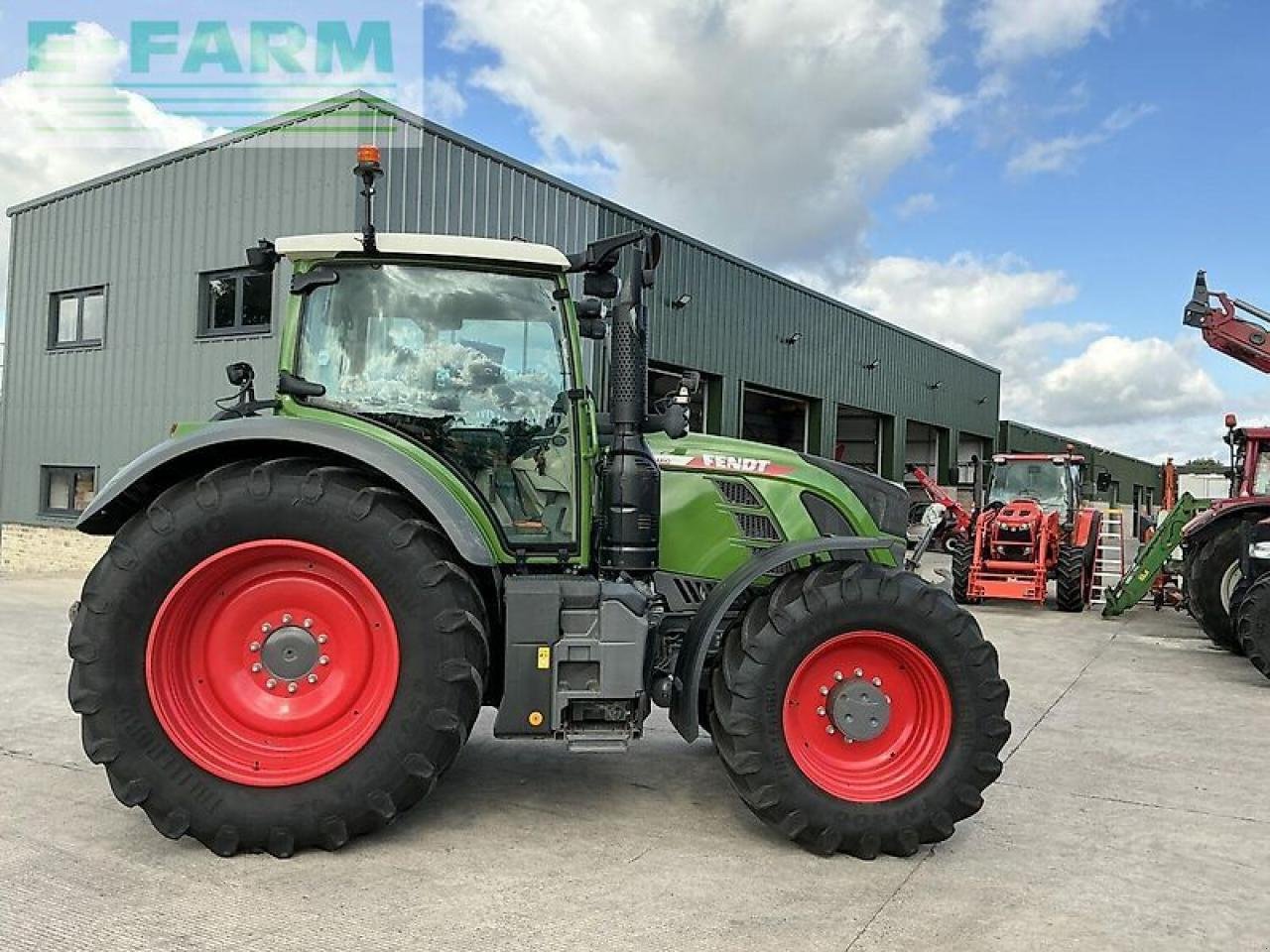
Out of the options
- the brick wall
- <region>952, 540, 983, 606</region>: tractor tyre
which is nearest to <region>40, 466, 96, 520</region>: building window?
the brick wall

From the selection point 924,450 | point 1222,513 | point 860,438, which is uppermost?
point 860,438

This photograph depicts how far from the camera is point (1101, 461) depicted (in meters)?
45.4

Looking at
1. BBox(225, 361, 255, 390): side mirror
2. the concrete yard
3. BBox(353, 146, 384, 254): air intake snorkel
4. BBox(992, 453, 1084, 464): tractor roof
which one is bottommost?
the concrete yard

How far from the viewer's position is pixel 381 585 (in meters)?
3.60

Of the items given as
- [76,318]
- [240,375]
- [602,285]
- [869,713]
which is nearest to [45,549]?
[76,318]

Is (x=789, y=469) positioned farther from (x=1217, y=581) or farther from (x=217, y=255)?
(x=217, y=255)

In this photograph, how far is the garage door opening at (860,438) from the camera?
2623 centimetres

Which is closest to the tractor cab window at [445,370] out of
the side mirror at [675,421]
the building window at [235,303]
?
the side mirror at [675,421]

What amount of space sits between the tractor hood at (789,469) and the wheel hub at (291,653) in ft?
5.42

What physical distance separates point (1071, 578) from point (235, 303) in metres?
11.5

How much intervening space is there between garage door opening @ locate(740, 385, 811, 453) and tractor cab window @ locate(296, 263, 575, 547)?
1708 cm

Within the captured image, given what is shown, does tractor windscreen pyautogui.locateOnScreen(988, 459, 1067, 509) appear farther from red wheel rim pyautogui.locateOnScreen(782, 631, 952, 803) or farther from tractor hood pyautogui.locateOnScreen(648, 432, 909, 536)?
red wheel rim pyautogui.locateOnScreen(782, 631, 952, 803)

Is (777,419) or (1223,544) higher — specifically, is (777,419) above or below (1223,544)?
above

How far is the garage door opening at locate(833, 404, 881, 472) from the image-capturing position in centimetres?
2623
